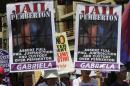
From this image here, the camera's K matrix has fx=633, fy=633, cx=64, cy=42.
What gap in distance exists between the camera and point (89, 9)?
10.2 meters

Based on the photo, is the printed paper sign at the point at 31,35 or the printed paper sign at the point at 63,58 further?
the printed paper sign at the point at 63,58

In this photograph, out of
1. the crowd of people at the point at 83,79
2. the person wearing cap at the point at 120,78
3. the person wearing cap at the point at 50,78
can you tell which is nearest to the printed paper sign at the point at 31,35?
the person wearing cap at the point at 50,78

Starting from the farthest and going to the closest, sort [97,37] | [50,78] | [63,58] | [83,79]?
1. [63,58]
2. [97,37]
3. [83,79]
4. [50,78]

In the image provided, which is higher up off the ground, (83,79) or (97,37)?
(97,37)

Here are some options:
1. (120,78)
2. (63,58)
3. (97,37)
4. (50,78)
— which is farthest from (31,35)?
(63,58)

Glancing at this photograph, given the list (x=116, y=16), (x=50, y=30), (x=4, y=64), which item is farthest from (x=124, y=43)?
(x=4, y=64)

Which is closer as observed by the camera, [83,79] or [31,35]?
[83,79]

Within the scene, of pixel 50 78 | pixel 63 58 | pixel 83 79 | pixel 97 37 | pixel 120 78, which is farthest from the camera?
pixel 63 58

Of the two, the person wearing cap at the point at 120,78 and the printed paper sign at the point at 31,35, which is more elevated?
the printed paper sign at the point at 31,35

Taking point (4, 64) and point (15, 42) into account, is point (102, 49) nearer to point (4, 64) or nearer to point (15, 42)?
point (15, 42)

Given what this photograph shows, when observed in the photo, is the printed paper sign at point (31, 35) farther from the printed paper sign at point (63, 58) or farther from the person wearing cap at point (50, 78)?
the printed paper sign at point (63, 58)

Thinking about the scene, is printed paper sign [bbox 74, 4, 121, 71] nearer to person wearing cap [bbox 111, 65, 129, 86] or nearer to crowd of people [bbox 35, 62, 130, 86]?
crowd of people [bbox 35, 62, 130, 86]

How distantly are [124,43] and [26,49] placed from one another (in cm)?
175

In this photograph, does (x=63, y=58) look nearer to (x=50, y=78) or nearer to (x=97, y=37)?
(x=97, y=37)
